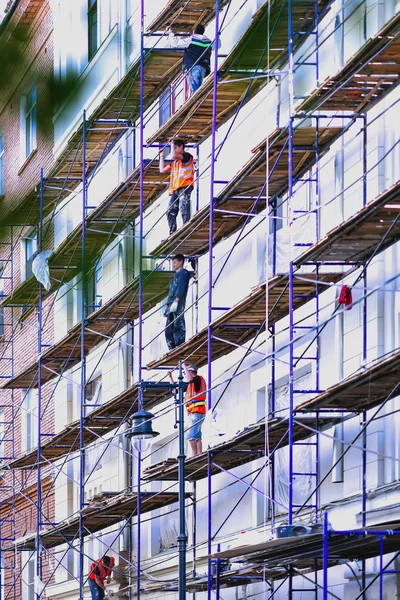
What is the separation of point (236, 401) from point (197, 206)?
3.67 metres

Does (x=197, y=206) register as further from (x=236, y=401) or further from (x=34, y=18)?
(x=34, y=18)

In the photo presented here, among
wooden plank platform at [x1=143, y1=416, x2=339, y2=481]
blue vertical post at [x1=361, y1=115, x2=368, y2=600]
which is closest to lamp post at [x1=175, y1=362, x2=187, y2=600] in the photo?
wooden plank platform at [x1=143, y1=416, x2=339, y2=481]

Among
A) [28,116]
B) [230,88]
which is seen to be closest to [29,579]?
[230,88]

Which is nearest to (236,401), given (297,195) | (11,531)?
(297,195)

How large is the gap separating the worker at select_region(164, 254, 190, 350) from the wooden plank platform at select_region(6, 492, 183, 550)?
8.13 feet

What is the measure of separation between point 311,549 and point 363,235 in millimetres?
3397

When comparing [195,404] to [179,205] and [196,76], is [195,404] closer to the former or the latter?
[179,205]

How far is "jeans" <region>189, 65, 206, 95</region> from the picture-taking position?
74.0 feet

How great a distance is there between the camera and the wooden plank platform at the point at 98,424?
2442 centimetres

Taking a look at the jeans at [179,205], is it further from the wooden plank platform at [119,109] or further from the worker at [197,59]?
the worker at [197,59]

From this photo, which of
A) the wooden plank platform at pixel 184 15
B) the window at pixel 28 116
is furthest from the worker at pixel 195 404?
the window at pixel 28 116

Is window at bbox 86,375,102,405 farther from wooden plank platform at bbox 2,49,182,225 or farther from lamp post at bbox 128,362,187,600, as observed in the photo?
lamp post at bbox 128,362,187,600

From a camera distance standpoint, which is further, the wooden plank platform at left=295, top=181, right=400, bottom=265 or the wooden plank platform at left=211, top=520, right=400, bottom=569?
the wooden plank platform at left=295, top=181, right=400, bottom=265

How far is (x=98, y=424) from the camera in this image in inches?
1070
